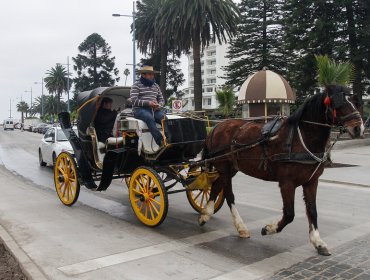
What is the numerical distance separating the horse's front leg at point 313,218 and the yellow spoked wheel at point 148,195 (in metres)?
2.07

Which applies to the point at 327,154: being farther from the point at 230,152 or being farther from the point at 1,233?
the point at 1,233

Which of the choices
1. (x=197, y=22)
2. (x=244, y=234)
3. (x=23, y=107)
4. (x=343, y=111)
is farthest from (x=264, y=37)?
(x=23, y=107)

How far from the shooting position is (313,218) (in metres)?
5.41

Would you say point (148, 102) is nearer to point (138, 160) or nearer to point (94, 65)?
point (138, 160)

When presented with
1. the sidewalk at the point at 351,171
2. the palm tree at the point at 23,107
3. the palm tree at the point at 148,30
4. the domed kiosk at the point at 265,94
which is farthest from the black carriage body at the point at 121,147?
the palm tree at the point at 23,107

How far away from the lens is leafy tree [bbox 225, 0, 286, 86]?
46719 millimetres

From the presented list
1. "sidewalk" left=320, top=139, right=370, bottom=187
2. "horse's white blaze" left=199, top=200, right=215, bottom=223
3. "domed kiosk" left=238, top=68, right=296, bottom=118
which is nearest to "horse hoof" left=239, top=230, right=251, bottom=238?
"horse's white blaze" left=199, top=200, right=215, bottom=223

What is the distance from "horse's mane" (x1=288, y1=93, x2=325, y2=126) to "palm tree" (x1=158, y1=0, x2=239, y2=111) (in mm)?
24256

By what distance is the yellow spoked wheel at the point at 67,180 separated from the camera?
27.5ft

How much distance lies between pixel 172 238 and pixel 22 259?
2080mm

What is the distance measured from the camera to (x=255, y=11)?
4750 centimetres

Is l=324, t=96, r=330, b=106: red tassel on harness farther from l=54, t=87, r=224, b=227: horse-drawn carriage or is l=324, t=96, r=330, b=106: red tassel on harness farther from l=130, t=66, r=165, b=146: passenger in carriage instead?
l=130, t=66, r=165, b=146: passenger in carriage

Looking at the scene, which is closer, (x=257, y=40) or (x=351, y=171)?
(x=351, y=171)

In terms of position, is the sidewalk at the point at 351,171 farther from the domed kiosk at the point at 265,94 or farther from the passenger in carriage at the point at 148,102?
the passenger in carriage at the point at 148,102
